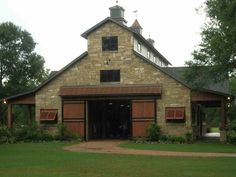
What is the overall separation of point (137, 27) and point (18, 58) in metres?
18.6

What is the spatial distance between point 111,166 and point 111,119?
26223mm

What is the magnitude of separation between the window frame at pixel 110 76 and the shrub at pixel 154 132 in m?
4.52

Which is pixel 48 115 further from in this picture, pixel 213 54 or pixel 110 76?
pixel 213 54

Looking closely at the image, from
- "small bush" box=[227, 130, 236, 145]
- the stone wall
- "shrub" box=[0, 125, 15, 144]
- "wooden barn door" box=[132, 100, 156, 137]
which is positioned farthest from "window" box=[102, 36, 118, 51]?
"small bush" box=[227, 130, 236, 145]

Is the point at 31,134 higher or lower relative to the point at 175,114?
lower

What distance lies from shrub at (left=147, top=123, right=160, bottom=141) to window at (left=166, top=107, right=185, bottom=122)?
1052 mm

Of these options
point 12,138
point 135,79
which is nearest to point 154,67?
point 135,79

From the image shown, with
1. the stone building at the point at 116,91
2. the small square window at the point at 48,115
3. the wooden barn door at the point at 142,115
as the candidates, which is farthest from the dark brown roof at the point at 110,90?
the small square window at the point at 48,115

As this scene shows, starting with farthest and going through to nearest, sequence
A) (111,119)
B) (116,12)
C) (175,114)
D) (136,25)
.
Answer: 1. (136,25)
2. (116,12)
3. (111,119)
4. (175,114)

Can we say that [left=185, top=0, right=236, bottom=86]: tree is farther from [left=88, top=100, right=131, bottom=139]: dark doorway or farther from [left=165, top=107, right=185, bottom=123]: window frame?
[left=88, top=100, right=131, bottom=139]: dark doorway

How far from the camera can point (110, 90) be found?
40625 millimetres

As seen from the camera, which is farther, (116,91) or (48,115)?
(48,115)

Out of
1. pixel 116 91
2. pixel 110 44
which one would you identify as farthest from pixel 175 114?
pixel 110 44

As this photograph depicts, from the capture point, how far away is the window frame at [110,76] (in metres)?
41.3
